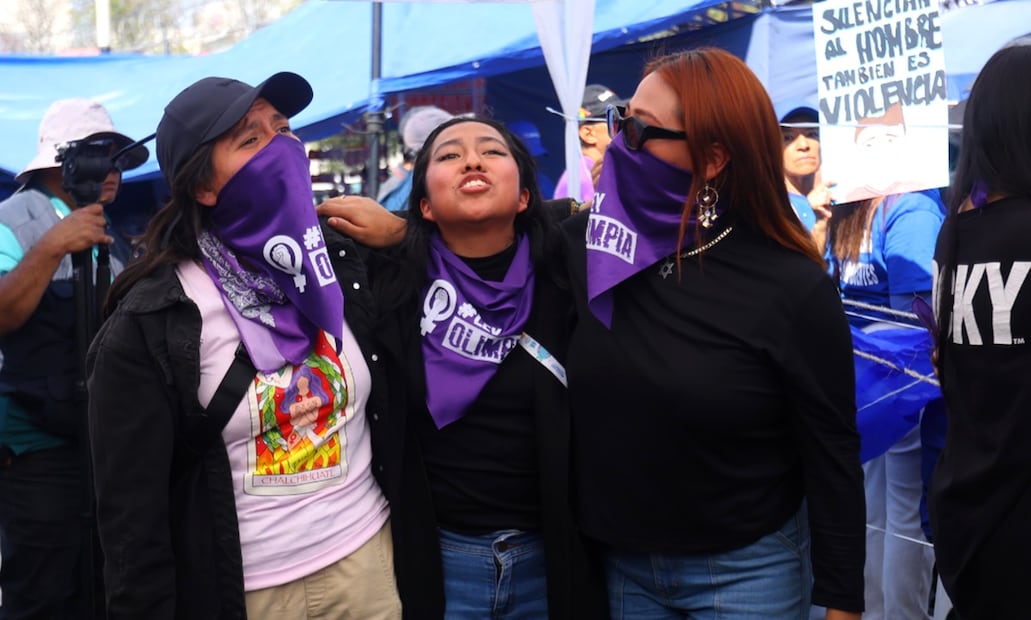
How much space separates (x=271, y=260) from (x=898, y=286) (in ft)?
9.19

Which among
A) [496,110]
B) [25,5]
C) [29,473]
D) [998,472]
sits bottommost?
[29,473]

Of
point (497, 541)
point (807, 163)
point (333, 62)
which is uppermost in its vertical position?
point (333, 62)

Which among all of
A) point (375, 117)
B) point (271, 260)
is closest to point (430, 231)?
point (271, 260)

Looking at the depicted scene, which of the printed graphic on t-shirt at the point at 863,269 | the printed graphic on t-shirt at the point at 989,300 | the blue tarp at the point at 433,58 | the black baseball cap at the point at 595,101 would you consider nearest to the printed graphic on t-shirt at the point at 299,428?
the printed graphic on t-shirt at the point at 989,300

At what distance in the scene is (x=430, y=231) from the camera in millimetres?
2736

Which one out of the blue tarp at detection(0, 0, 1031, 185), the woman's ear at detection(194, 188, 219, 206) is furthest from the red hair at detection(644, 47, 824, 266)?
the blue tarp at detection(0, 0, 1031, 185)

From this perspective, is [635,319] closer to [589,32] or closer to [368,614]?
[368,614]

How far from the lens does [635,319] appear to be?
2334 mm

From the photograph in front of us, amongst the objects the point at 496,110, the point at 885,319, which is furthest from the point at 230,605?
the point at 496,110

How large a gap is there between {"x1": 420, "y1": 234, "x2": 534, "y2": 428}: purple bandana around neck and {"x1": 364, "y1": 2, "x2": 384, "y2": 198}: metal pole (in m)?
5.86

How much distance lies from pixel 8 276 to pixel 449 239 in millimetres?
1680

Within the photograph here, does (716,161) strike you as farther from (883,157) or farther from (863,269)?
(863,269)

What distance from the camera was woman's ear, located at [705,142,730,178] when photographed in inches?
90.0

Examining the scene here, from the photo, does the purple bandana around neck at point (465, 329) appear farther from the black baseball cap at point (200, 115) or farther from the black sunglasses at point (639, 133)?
the black baseball cap at point (200, 115)
